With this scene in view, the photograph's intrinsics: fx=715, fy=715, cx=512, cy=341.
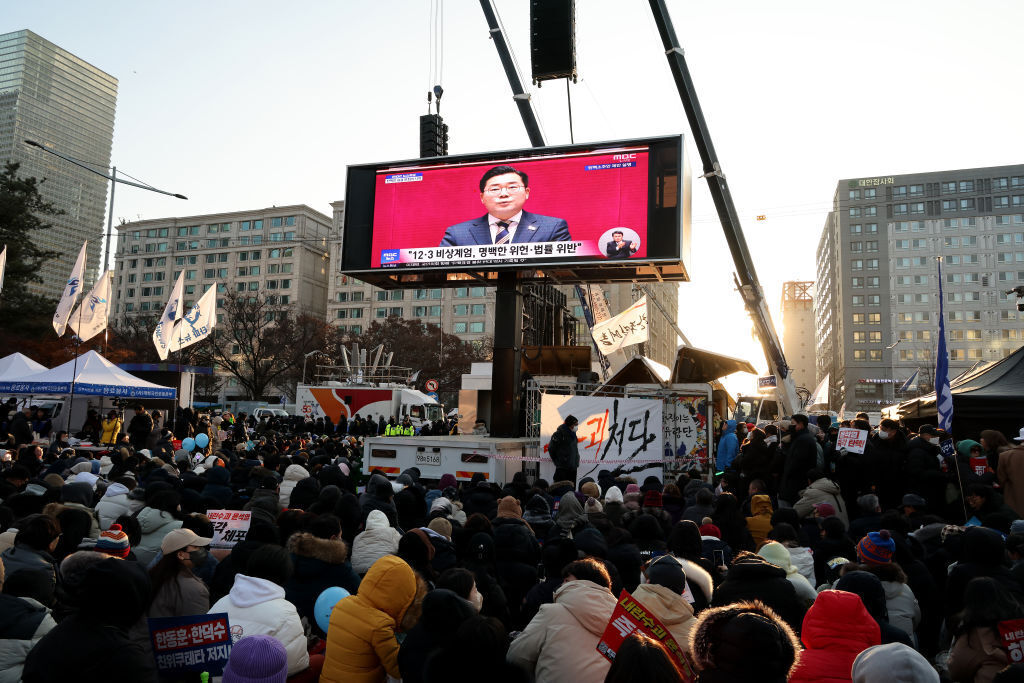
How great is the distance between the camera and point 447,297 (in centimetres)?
9625

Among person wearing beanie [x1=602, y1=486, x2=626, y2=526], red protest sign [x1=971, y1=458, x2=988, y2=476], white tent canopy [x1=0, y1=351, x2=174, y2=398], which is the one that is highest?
white tent canopy [x1=0, y1=351, x2=174, y2=398]

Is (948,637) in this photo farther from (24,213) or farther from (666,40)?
(24,213)

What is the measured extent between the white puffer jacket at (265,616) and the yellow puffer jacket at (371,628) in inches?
7.4

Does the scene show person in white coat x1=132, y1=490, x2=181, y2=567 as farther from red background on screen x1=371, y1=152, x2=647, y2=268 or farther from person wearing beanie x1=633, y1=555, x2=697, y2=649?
red background on screen x1=371, y1=152, x2=647, y2=268

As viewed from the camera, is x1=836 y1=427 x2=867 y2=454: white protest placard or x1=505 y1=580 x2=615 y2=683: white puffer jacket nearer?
x1=505 y1=580 x2=615 y2=683: white puffer jacket

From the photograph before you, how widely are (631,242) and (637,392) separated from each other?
3342 mm

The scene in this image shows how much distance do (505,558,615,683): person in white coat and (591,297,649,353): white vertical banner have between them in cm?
1674

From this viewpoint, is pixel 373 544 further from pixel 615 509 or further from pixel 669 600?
pixel 615 509

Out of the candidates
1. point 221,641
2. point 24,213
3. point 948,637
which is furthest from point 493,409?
point 24,213

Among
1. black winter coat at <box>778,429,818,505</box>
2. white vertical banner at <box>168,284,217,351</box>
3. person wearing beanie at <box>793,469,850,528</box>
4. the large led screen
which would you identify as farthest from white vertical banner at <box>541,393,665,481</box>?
white vertical banner at <box>168,284,217,351</box>

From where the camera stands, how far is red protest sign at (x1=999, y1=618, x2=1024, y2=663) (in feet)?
12.2

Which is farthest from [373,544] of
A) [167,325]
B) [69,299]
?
[69,299]

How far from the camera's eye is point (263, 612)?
415 centimetres

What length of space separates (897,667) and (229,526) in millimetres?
5508
